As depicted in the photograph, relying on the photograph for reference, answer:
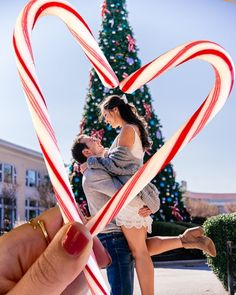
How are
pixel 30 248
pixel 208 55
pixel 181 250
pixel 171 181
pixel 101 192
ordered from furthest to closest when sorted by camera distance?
pixel 171 181, pixel 181 250, pixel 101 192, pixel 208 55, pixel 30 248

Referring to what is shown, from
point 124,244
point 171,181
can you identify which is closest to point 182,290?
point 124,244

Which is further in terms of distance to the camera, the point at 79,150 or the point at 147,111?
the point at 147,111

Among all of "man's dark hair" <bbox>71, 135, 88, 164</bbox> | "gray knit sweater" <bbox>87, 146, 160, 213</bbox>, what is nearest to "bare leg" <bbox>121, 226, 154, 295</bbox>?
"gray knit sweater" <bbox>87, 146, 160, 213</bbox>

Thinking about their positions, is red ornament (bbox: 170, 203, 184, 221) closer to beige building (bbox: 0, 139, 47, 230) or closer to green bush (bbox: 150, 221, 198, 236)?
green bush (bbox: 150, 221, 198, 236)

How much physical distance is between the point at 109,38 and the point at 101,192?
8438mm

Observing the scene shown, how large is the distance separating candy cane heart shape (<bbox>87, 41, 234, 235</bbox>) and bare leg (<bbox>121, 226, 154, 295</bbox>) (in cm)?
120

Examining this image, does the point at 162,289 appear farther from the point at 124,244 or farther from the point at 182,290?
the point at 124,244

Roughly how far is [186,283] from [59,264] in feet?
16.1

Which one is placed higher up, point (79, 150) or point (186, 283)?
point (79, 150)

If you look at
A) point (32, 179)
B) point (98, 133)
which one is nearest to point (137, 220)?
point (98, 133)

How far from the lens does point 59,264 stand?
2.44 feet

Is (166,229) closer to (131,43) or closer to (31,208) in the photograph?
(131,43)

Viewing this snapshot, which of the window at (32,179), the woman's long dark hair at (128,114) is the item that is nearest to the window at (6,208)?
the window at (32,179)

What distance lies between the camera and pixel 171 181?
382 inches
